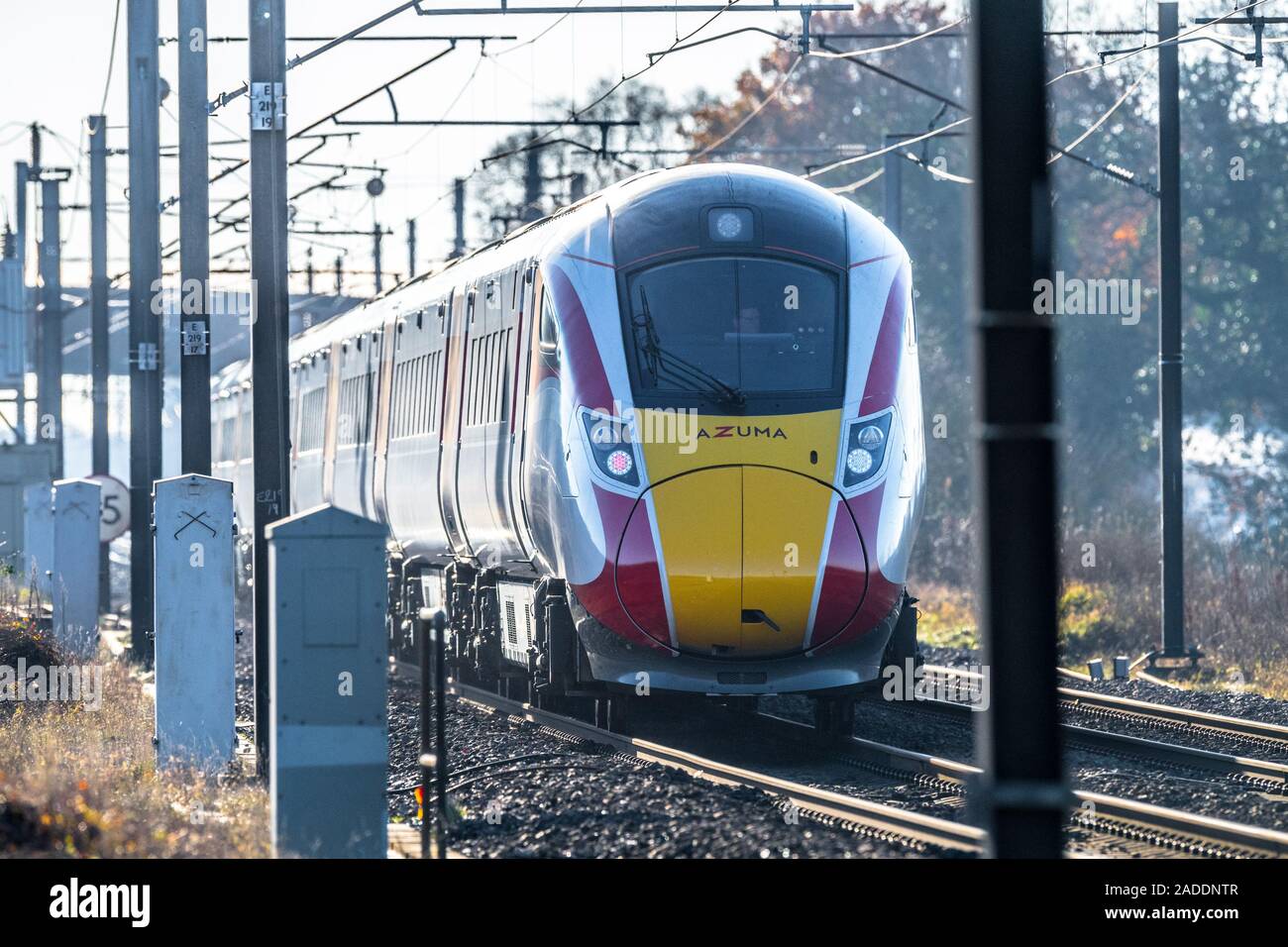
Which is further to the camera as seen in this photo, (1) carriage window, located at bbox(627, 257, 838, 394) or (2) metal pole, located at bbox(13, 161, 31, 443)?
(2) metal pole, located at bbox(13, 161, 31, 443)

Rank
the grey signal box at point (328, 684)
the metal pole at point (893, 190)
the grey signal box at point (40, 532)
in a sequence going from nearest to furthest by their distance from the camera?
the grey signal box at point (328, 684), the metal pole at point (893, 190), the grey signal box at point (40, 532)

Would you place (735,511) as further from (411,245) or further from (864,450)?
(411,245)

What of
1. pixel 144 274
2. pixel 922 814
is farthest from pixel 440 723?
pixel 144 274

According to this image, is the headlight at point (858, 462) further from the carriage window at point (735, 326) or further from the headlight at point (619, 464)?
the headlight at point (619, 464)

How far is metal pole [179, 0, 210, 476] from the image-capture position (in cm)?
1415

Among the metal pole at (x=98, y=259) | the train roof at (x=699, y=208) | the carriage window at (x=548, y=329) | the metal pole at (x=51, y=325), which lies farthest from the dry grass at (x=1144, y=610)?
the metal pole at (x=51, y=325)

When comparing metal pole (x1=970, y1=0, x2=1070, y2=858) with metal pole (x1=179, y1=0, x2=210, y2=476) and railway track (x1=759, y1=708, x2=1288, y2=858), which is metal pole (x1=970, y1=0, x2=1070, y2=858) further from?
metal pole (x1=179, y1=0, x2=210, y2=476)

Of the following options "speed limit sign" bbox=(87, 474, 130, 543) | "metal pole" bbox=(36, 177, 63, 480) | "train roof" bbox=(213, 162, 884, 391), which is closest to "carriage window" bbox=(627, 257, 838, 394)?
"train roof" bbox=(213, 162, 884, 391)

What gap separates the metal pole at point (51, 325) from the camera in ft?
122

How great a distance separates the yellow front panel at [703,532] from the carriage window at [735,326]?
0.63 meters

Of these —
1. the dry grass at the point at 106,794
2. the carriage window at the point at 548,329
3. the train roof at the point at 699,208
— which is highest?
the train roof at the point at 699,208

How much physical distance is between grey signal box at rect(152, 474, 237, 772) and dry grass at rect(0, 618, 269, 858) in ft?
1.20

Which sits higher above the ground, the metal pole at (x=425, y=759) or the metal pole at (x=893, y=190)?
the metal pole at (x=893, y=190)
